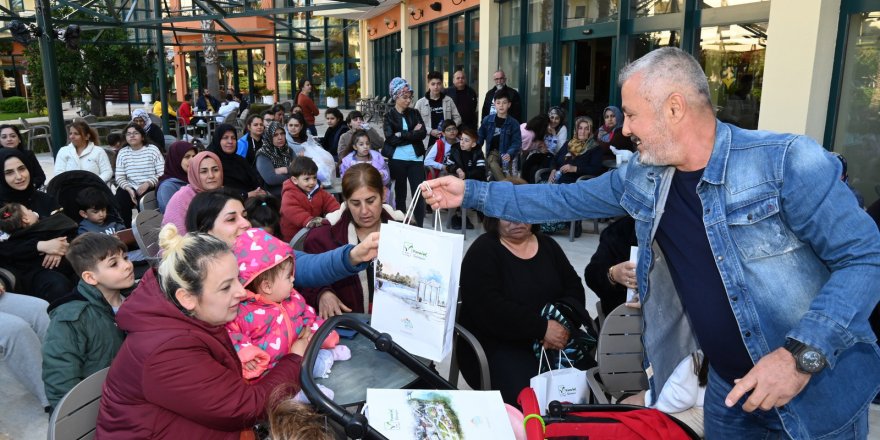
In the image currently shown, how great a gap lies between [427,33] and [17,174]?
584 inches

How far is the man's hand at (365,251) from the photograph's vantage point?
250cm

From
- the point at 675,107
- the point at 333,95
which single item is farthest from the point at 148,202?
the point at 333,95

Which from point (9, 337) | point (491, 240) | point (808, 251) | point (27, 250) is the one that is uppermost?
point (808, 251)

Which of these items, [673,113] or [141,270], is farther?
[141,270]

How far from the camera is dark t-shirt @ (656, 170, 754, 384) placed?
1.78 meters

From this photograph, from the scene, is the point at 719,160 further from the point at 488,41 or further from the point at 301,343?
the point at 488,41

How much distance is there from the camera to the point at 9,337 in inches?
139

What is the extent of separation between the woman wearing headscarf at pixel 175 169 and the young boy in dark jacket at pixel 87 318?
9.24ft

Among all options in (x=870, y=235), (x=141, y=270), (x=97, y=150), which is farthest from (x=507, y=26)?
(x=870, y=235)

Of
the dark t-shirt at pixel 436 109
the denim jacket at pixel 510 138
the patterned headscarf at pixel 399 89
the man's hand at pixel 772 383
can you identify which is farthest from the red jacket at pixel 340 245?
the dark t-shirt at pixel 436 109

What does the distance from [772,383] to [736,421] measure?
0.48 m

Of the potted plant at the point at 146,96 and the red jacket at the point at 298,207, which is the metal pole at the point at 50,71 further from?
the potted plant at the point at 146,96

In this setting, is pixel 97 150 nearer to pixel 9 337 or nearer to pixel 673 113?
→ pixel 9 337

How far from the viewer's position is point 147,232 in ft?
15.4
